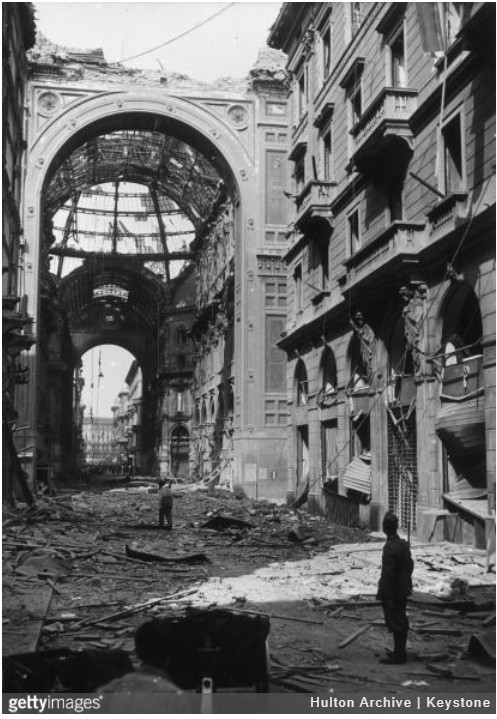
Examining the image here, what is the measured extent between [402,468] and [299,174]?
14332mm

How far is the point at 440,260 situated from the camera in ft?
50.8

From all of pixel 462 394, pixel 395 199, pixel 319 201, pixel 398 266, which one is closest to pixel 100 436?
pixel 319 201

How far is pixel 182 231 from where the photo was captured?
214ft

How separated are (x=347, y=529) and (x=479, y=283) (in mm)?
8666

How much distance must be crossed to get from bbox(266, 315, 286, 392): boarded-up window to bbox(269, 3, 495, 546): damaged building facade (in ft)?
28.4

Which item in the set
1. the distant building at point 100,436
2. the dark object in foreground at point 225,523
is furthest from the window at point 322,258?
the distant building at point 100,436

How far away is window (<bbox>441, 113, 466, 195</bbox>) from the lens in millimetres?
15398

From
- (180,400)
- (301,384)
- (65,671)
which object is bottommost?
(65,671)

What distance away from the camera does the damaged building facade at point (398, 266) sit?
1401 cm

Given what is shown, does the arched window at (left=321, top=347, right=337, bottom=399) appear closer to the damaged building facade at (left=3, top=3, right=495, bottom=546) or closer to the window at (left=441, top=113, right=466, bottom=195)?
the damaged building facade at (left=3, top=3, right=495, bottom=546)

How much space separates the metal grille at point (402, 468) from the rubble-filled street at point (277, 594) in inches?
36.5

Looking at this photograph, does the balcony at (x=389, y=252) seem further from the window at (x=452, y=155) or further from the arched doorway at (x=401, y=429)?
the arched doorway at (x=401, y=429)

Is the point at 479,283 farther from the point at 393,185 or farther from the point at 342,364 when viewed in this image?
the point at 342,364

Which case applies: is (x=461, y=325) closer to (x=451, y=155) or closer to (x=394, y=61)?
(x=451, y=155)
